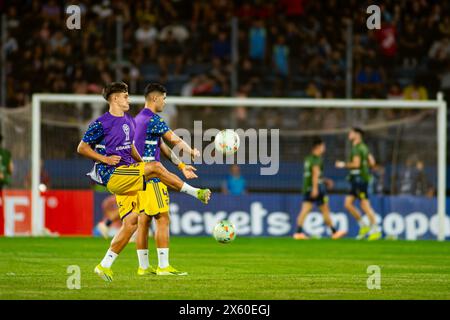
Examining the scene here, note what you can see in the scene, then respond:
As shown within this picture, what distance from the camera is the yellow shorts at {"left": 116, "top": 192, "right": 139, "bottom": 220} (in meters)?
12.7

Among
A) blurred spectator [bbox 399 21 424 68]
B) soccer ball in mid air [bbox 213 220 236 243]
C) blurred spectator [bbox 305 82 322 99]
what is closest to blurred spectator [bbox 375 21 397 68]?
blurred spectator [bbox 399 21 424 68]

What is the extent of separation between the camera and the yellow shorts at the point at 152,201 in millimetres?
12797

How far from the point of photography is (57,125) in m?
23.3

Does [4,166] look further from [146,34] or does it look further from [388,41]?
[388,41]

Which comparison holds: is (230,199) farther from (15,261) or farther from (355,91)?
(15,261)

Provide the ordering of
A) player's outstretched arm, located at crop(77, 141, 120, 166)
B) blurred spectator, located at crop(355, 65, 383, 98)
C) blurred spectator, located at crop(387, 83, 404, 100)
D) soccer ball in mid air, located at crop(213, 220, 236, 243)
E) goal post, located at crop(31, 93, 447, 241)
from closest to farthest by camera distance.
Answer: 1. player's outstretched arm, located at crop(77, 141, 120, 166)
2. soccer ball in mid air, located at crop(213, 220, 236, 243)
3. goal post, located at crop(31, 93, 447, 241)
4. blurred spectator, located at crop(355, 65, 383, 98)
5. blurred spectator, located at crop(387, 83, 404, 100)

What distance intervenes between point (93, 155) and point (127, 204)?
0.84m

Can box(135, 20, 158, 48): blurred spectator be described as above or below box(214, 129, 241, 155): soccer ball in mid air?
above

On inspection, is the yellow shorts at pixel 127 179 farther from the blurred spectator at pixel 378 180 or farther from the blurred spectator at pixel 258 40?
the blurred spectator at pixel 258 40

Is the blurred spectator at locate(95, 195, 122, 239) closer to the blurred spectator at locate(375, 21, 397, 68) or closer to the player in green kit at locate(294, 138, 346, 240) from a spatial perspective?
the player in green kit at locate(294, 138, 346, 240)

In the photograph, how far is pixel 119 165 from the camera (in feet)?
41.5

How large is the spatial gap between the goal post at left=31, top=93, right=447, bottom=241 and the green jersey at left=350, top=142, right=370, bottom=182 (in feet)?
3.95

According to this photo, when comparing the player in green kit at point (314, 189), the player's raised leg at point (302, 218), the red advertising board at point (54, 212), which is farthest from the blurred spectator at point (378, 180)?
the red advertising board at point (54, 212)

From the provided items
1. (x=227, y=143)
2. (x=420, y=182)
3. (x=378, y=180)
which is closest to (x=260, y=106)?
(x=378, y=180)
